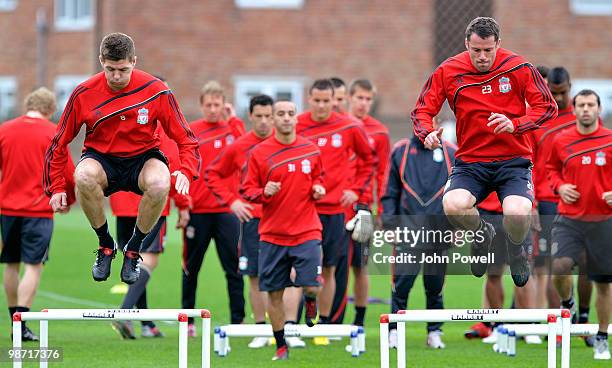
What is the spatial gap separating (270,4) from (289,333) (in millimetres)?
Answer: 21886

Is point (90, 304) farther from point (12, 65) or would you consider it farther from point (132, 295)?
point (12, 65)

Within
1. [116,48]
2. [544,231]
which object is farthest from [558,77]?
[116,48]

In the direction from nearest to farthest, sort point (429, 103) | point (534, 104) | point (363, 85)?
point (534, 104)
point (429, 103)
point (363, 85)

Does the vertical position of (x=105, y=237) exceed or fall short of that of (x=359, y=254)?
it exceeds it

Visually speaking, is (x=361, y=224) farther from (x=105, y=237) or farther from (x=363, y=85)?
(x=105, y=237)

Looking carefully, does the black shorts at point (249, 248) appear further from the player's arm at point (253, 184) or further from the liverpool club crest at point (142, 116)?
the liverpool club crest at point (142, 116)

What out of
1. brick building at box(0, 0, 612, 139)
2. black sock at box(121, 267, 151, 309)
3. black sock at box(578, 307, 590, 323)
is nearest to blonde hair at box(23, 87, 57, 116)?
black sock at box(121, 267, 151, 309)

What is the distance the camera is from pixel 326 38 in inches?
1275

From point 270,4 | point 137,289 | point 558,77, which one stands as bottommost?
point 137,289

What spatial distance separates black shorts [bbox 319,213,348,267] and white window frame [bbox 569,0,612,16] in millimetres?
22442

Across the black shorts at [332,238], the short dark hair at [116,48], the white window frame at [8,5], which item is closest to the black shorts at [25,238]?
the black shorts at [332,238]

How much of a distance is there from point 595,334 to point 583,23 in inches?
921

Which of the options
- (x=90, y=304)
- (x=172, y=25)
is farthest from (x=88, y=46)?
(x=90, y=304)

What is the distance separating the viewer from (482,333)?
12.7 metres
